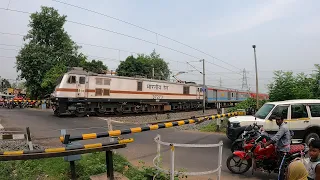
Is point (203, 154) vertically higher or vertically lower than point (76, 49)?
lower

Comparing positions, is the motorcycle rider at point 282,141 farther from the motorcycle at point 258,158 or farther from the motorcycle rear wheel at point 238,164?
the motorcycle rear wheel at point 238,164

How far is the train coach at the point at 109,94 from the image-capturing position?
2036cm

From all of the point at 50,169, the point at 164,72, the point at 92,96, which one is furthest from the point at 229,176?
the point at 164,72

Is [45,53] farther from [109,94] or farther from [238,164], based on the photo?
[238,164]

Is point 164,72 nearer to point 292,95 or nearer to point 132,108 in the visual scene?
point 132,108

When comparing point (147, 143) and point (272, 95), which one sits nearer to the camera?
point (147, 143)

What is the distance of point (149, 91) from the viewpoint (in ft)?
84.4

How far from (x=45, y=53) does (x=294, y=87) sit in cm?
3289

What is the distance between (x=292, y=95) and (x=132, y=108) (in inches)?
538

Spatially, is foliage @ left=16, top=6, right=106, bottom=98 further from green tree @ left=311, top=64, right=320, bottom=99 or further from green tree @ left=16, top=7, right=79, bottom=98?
green tree @ left=311, top=64, right=320, bottom=99

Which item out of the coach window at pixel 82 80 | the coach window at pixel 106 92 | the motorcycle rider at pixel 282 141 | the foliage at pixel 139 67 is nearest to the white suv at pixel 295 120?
the motorcycle rider at pixel 282 141

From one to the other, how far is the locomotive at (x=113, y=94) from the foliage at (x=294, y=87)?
1150 cm

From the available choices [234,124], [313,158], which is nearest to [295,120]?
[234,124]

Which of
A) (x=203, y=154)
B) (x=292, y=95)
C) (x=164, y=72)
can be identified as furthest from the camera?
(x=164, y=72)
